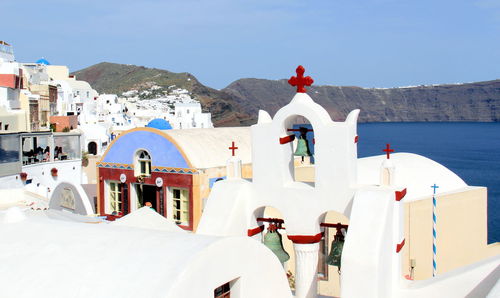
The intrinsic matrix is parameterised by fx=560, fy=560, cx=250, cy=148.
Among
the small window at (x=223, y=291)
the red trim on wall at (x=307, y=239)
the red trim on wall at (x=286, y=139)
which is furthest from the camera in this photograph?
the red trim on wall at (x=286, y=139)

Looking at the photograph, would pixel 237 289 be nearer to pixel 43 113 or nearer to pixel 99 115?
pixel 43 113

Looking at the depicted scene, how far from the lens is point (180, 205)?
19.3 metres

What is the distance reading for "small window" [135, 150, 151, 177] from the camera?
20.0 m

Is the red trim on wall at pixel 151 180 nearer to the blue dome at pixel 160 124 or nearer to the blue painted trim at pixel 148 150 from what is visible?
the blue painted trim at pixel 148 150

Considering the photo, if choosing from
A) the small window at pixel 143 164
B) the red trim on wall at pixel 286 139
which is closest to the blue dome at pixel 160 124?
the small window at pixel 143 164

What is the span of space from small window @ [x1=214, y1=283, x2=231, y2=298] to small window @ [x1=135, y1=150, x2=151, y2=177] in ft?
44.1

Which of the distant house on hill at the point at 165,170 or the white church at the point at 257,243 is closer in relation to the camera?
the white church at the point at 257,243

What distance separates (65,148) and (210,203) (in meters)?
26.5

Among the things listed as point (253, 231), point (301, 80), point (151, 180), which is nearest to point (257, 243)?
point (253, 231)

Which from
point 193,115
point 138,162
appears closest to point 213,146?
point 138,162

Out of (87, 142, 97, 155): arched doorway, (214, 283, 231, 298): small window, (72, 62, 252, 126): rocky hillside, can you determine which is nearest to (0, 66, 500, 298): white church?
(214, 283, 231, 298): small window

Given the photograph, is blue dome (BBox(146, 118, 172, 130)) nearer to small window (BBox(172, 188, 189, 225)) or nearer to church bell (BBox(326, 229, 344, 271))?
small window (BBox(172, 188, 189, 225))

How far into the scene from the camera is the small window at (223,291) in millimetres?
6675

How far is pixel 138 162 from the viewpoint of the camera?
20.2 m
